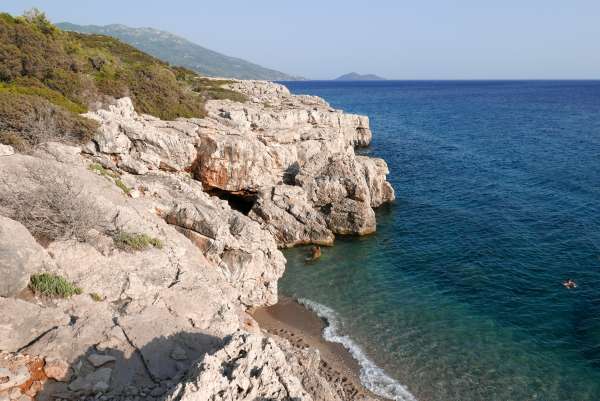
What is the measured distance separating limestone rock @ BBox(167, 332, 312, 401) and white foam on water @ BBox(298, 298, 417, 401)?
9937mm

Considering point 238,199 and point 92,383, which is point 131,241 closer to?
point 92,383

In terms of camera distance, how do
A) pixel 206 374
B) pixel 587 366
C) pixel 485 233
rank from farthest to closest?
pixel 485 233
pixel 587 366
pixel 206 374

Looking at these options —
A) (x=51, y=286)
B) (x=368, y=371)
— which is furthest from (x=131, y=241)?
(x=368, y=371)

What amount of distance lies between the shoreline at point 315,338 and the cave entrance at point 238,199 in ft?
41.1

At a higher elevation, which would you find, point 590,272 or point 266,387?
point 266,387

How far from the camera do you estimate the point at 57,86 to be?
30375mm

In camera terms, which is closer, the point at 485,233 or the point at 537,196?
the point at 485,233

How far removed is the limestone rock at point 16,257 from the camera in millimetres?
10656

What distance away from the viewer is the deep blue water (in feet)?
59.5

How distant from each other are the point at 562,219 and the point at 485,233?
23.3 feet

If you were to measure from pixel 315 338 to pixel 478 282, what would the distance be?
37.1 feet

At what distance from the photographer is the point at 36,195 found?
13.2 m

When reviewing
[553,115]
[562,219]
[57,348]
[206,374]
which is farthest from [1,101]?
[553,115]

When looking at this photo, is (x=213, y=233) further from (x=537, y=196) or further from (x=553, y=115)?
(x=553, y=115)
